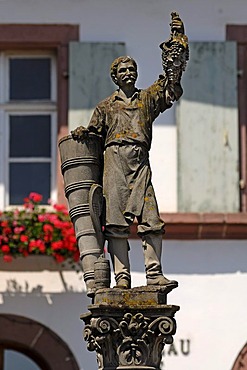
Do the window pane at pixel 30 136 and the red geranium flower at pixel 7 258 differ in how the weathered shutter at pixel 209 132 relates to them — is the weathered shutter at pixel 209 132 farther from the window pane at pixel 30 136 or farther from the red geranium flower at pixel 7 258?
the red geranium flower at pixel 7 258

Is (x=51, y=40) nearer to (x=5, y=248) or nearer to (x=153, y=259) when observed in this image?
(x=5, y=248)

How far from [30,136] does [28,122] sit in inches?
5.5

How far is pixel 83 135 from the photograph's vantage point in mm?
9953

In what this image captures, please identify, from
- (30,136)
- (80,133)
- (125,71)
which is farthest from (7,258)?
(125,71)

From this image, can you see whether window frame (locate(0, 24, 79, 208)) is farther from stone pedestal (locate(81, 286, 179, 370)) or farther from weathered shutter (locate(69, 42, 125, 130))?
stone pedestal (locate(81, 286, 179, 370))

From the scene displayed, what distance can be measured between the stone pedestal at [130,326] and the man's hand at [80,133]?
1.04 meters

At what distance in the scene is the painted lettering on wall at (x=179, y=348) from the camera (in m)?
14.8

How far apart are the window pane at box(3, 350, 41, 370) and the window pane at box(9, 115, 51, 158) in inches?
77.5

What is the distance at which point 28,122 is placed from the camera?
51.8 ft

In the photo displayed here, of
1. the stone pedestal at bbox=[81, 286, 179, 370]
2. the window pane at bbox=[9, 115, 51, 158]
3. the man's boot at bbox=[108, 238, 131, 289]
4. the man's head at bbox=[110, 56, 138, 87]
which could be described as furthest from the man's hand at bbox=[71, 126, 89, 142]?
the window pane at bbox=[9, 115, 51, 158]

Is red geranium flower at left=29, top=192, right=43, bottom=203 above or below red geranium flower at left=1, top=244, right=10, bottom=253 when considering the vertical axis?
above

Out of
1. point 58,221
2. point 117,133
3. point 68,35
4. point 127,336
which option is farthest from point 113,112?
point 68,35

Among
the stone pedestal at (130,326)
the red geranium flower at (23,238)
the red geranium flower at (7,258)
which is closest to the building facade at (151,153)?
the red geranium flower at (7,258)

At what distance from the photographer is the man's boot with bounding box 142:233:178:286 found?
9.68 m
